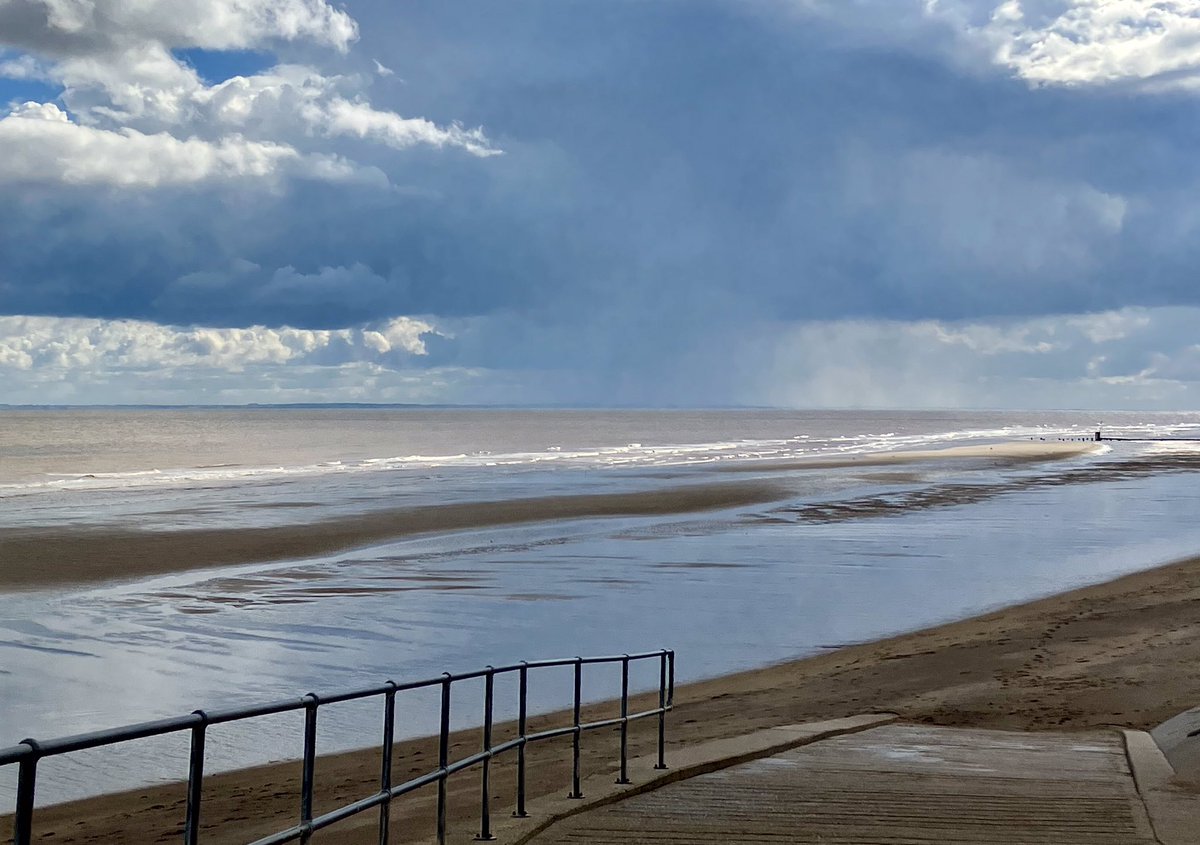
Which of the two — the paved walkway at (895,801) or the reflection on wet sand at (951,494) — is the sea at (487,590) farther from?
the paved walkway at (895,801)

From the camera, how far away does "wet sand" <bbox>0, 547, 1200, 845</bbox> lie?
891 cm

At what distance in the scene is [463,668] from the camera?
1529 cm

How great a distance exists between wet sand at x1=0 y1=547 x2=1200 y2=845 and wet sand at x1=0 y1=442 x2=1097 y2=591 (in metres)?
14.6

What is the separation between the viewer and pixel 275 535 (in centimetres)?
3194

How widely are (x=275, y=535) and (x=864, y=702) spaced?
22093mm

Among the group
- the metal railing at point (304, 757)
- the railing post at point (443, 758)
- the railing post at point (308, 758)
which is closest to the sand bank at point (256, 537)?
the metal railing at point (304, 757)

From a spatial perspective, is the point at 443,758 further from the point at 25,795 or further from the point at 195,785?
the point at 25,795

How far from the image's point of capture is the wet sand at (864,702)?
8914 mm

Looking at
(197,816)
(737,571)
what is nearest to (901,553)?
(737,571)

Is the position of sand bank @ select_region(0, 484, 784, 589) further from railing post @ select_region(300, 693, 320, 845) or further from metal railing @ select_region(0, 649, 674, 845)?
railing post @ select_region(300, 693, 320, 845)

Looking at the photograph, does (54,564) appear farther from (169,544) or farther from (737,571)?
(737,571)

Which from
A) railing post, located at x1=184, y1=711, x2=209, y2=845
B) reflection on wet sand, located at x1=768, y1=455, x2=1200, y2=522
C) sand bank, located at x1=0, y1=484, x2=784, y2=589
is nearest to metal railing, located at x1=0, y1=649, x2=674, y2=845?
railing post, located at x1=184, y1=711, x2=209, y2=845

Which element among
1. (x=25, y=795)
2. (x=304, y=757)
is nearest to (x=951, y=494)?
(x=304, y=757)

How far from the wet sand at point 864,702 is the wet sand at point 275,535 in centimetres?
1459
